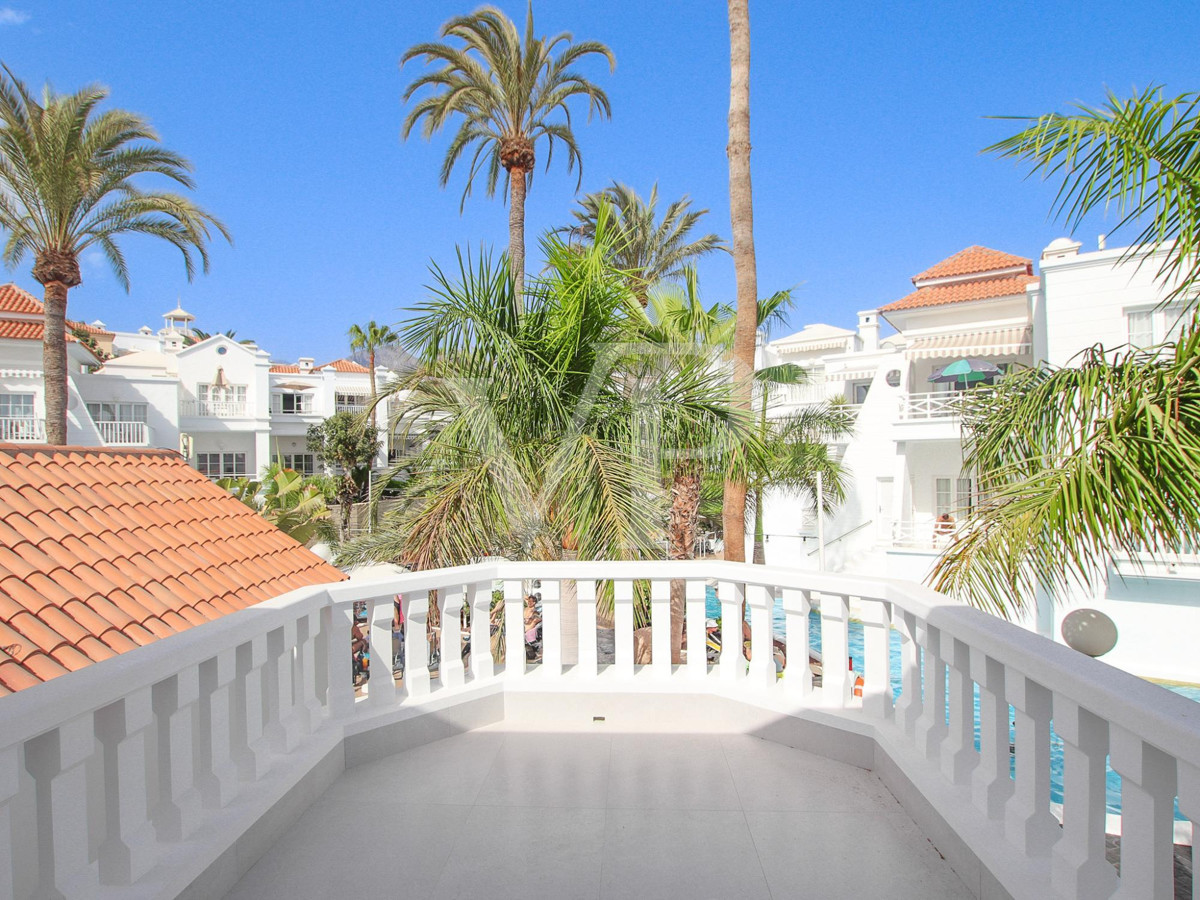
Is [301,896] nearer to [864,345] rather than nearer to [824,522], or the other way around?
[824,522]

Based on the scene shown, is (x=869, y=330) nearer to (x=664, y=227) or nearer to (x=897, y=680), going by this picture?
(x=664, y=227)

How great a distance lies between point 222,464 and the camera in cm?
3703

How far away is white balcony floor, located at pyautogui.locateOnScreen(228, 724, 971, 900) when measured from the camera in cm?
243

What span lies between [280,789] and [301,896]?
0.48 metres

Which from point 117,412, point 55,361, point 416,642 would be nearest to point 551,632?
point 416,642

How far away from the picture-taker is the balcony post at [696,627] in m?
3.89

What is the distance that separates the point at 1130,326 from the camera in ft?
50.1

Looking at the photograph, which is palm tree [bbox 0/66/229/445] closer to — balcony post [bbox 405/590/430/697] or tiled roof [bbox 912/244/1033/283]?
balcony post [bbox 405/590/430/697]

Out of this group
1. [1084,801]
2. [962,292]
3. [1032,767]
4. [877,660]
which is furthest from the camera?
[962,292]

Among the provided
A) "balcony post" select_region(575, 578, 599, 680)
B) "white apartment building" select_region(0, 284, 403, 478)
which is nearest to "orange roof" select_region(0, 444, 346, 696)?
"balcony post" select_region(575, 578, 599, 680)

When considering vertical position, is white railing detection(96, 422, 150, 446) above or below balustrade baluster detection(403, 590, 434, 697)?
above

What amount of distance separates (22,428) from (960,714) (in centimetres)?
3308

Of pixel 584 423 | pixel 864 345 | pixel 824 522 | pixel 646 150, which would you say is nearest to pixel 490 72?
pixel 646 150

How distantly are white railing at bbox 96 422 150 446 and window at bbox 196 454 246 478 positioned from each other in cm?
613
